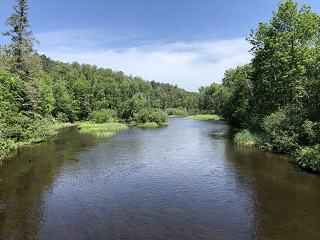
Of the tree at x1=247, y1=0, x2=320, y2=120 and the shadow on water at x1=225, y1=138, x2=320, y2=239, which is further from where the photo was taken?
the tree at x1=247, y1=0, x2=320, y2=120

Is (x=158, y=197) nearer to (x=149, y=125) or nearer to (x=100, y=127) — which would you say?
(x=100, y=127)

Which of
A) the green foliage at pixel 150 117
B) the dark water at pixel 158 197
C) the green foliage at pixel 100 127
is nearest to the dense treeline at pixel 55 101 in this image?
the green foliage at pixel 150 117

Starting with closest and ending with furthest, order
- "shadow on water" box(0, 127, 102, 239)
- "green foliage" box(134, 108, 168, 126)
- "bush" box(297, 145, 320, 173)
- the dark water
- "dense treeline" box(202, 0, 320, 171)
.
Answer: the dark water, "shadow on water" box(0, 127, 102, 239), "bush" box(297, 145, 320, 173), "dense treeline" box(202, 0, 320, 171), "green foliage" box(134, 108, 168, 126)

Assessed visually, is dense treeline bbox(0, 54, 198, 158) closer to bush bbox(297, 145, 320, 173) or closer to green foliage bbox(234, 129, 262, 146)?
bush bbox(297, 145, 320, 173)

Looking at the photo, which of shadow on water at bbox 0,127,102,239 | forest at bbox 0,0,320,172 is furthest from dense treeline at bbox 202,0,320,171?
shadow on water at bbox 0,127,102,239

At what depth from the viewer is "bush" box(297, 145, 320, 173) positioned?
2423 cm

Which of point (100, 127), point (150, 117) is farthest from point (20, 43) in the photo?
point (150, 117)

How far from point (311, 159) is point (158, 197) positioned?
15.9 meters

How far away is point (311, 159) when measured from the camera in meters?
25.2

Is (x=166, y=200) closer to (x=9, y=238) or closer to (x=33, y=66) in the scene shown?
(x=9, y=238)

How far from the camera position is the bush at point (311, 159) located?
2423 centimetres

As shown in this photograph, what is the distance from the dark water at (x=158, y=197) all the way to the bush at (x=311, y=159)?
40.6 inches

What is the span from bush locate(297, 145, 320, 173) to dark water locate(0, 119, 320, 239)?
1.03 m

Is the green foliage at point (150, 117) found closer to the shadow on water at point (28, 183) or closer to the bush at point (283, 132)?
the shadow on water at point (28, 183)
